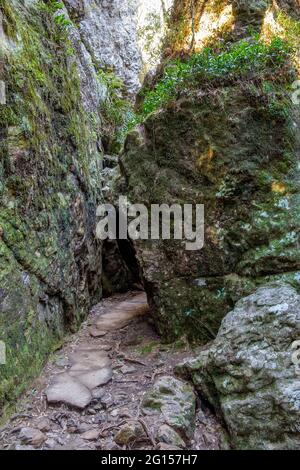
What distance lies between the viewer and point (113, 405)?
3826 mm

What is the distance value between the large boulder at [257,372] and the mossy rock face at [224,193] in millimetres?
658

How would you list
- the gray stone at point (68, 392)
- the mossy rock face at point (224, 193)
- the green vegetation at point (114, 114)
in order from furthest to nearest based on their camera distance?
the green vegetation at point (114, 114), the mossy rock face at point (224, 193), the gray stone at point (68, 392)

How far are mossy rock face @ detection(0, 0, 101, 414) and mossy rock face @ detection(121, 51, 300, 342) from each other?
1.46 m

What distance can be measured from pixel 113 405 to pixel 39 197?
2.97m

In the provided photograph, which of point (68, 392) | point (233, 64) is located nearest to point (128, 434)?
point (68, 392)

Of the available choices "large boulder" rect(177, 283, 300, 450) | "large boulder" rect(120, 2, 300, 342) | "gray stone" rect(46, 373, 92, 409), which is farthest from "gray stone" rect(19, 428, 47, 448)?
"large boulder" rect(120, 2, 300, 342)

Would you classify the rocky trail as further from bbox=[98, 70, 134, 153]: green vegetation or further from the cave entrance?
bbox=[98, 70, 134, 153]: green vegetation

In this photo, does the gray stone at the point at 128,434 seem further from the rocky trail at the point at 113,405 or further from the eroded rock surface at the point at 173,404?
the eroded rock surface at the point at 173,404

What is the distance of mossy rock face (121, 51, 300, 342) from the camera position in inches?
186

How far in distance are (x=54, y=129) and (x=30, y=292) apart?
2.95m

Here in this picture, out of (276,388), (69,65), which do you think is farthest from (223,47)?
(276,388)

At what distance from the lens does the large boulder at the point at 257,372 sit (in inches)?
121

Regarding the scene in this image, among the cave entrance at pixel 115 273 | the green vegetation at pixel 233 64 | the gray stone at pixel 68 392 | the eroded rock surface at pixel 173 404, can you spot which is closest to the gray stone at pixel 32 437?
the gray stone at pixel 68 392
